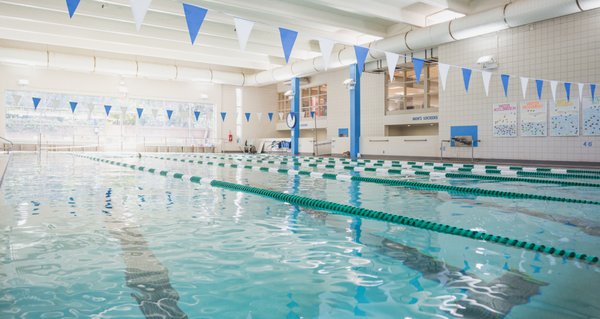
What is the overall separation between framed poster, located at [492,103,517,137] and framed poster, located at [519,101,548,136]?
0.20 metres

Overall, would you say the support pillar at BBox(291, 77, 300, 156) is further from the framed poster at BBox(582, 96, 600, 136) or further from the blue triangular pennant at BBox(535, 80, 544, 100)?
the framed poster at BBox(582, 96, 600, 136)

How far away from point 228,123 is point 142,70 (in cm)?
567

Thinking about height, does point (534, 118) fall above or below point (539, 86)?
below

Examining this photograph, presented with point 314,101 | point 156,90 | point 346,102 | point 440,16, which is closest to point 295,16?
point 440,16

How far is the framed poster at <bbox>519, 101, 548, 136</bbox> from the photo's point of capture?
10266mm

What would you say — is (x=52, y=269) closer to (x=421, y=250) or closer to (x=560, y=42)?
(x=421, y=250)

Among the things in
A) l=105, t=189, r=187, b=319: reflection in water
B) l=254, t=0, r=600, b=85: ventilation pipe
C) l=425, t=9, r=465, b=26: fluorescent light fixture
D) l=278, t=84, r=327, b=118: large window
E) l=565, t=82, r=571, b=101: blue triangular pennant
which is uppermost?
l=425, t=9, r=465, b=26: fluorescent light fixture

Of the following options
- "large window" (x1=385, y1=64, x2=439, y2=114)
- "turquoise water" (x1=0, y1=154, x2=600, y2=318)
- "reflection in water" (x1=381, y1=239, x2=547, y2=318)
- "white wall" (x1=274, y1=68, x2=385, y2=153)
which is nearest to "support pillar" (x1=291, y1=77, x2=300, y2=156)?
"white wall" (x1=274, y1=68, x2=385, y2=153)

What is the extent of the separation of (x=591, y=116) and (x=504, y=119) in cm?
201

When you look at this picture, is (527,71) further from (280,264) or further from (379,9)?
(280,264)

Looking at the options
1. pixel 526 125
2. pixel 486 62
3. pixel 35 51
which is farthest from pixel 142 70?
pixel 526 125

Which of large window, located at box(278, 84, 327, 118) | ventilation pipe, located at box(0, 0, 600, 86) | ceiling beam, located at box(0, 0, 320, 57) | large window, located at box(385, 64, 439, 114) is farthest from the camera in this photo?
large window, located at box(278, 84, 327, 118)

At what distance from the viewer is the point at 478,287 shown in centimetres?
163

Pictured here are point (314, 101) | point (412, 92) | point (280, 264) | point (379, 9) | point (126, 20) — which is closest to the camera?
point (280, 264)
